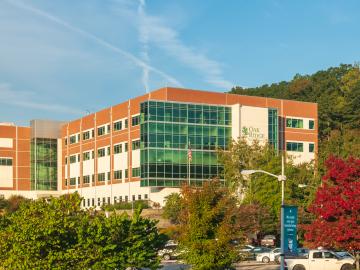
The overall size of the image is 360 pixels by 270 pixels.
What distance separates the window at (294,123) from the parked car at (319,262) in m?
62.1

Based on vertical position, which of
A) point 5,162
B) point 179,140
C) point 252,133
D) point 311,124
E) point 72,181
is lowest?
point 72,181

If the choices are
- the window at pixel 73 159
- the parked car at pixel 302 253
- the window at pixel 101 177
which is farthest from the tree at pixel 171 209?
the window at pixel 73 159

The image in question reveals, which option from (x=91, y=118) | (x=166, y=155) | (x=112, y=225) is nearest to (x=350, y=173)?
(x=112, y=225)

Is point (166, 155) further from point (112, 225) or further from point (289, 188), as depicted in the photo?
point (112, 225)

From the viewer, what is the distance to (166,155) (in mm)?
92188

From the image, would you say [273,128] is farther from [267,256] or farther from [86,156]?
[267,256]

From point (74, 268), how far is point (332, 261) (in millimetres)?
20124

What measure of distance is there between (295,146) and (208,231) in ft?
235

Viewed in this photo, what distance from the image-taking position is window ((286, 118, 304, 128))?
105625mm

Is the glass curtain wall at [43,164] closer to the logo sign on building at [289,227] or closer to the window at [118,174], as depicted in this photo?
the window at [118,174]

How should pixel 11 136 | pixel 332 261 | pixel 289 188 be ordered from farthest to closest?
pixel 11 136
pixel 289 188
pixel 332 261

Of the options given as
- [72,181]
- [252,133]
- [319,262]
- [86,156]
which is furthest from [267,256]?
[72,181]

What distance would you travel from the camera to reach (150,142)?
91.5m

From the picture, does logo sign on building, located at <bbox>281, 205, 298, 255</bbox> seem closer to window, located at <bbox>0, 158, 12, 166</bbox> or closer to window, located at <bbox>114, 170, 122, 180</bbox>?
window, located at <bbox>114, 170, 122, 180</bbox>
